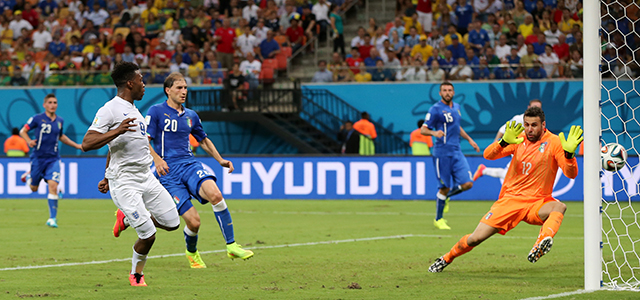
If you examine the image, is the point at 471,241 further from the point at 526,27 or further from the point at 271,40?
the point at 271,40

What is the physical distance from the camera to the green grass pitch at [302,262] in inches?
280

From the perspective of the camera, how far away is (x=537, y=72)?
2270 centimetres

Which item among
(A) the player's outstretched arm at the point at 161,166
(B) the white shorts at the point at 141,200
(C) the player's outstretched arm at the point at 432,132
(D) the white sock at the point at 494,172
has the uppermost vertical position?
(C) the player's outstretched arm at the point at 432,132

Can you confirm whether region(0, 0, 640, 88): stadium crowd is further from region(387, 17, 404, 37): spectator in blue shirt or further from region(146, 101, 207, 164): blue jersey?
region(146, 101, 207, 164): blue jersey

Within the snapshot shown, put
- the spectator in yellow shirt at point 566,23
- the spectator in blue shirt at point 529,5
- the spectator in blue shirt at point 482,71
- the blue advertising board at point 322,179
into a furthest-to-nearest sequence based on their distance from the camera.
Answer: the spectator in blue shirt at point 529,5, the spectator in blue shirt at point 482,71, the spectator in yellow shirt at point 566,23, the blue advertising board at point 322,179

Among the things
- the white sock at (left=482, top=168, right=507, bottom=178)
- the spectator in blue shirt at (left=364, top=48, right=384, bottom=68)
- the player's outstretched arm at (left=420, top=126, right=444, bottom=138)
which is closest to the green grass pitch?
the player's outstretched arm at (left=420, top=126, right=444, bottom=138)

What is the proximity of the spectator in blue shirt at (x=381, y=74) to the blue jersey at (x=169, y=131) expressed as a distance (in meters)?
15.4

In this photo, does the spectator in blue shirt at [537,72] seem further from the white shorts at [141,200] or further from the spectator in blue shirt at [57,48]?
the white shorts at [141,200]

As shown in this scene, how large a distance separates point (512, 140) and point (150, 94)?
763 inches

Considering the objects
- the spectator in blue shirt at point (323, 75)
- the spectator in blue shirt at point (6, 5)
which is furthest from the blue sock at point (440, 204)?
the spectator in blue shirt at point (6, 5)

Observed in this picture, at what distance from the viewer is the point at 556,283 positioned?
7547 millimetres

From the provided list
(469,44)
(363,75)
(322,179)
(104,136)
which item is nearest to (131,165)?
(104,136)

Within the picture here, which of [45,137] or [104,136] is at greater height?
[104,136]

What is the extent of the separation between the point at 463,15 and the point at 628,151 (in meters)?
6.82
